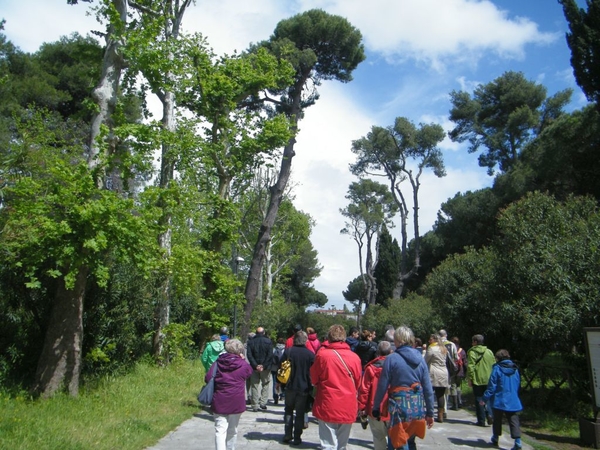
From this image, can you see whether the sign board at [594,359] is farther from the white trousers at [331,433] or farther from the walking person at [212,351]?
the walking person at [212,351]

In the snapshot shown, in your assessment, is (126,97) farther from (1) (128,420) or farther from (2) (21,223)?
(1) (128,420)

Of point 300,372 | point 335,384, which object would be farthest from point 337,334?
point 300,372

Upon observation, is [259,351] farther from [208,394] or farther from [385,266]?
[385,266]

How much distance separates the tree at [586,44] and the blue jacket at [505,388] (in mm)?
16151

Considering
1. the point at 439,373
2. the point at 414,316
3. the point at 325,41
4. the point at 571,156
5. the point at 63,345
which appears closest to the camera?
the point at 63,345

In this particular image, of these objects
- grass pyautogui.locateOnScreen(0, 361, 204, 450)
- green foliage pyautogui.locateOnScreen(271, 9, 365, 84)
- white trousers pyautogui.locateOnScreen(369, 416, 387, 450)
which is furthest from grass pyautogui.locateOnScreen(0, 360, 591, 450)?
green foliage pyautogui.locateOnScreen(271, 9, 365, 84)

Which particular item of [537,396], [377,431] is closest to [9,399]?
[377,431]

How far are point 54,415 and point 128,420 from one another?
1.07 m

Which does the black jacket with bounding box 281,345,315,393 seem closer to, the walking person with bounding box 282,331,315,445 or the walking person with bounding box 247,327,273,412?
the walking person with bounding box 282,331,315,445

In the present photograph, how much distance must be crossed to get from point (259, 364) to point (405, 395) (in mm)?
5312

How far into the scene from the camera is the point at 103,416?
27.1 feet

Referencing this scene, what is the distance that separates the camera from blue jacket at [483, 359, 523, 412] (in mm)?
7824

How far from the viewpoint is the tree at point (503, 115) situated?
1197 inches

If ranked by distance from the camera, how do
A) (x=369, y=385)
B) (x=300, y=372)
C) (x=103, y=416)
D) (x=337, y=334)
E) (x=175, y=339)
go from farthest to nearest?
(x=175, y=339) → (x=103, y=416) → (x=300, y=372) → (x=337, y=334) → (x=369, y=385)
